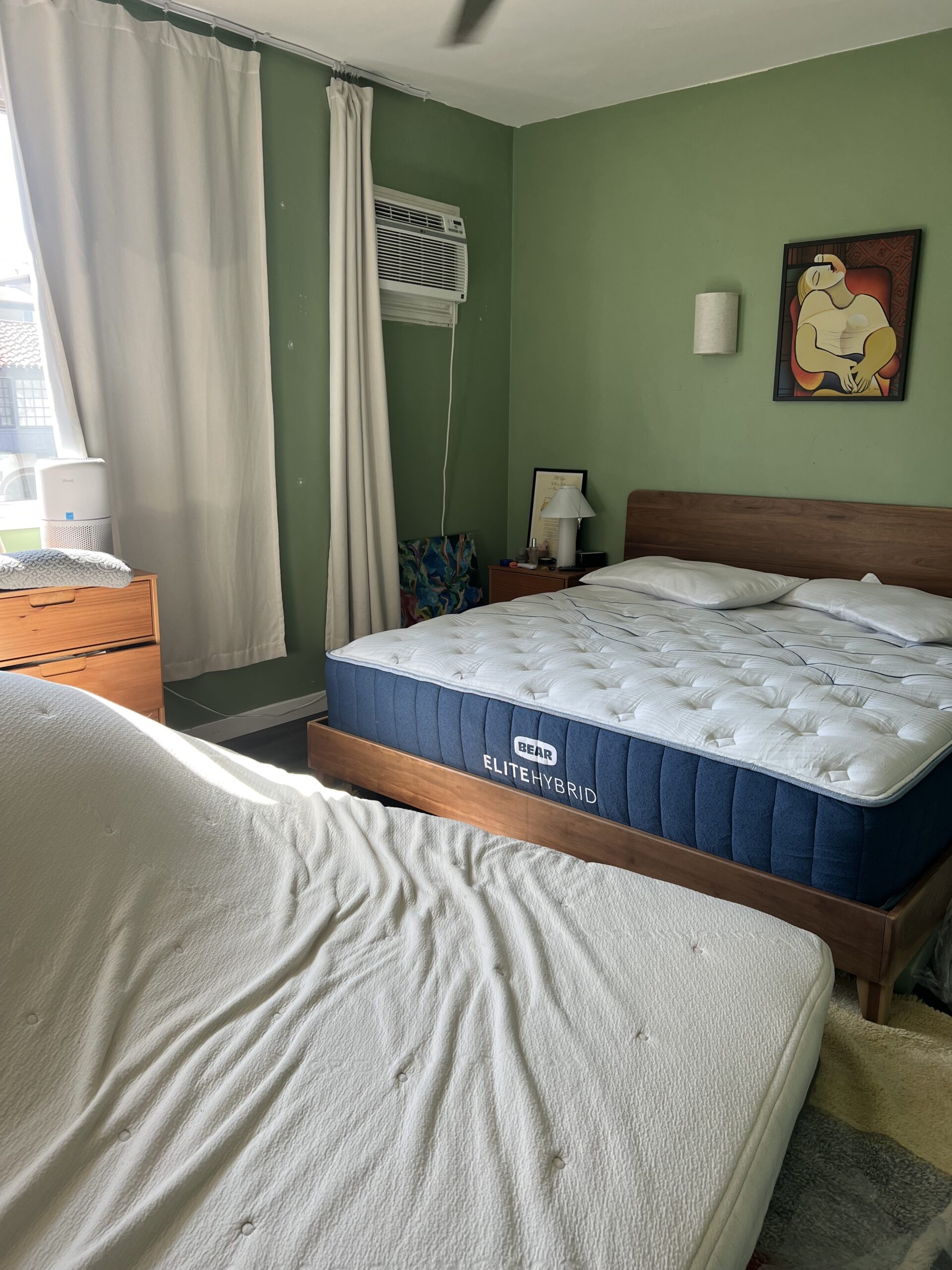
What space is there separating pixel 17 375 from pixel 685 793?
233 cm

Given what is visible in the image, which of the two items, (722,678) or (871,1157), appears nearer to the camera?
(871,1157)

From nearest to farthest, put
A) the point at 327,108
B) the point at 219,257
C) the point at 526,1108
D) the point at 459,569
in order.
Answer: the point at 526,1108, the point at 219,257, the point at 327,108, the point at 459,569

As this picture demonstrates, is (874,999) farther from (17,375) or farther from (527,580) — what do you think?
(17,375)

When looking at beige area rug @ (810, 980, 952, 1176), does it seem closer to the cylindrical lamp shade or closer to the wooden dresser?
the wooden dresser

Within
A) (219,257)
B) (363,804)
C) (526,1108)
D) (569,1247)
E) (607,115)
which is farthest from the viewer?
(607,115)

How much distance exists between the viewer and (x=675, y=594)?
3.36 m

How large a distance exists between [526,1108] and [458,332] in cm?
378

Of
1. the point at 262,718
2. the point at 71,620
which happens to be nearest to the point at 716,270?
the point at 262,718

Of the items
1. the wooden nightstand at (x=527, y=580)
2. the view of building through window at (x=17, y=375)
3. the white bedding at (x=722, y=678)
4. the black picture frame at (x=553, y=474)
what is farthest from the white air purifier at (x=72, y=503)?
the black picture frame at (x=553, y=474)

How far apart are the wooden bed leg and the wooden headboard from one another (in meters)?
1.93

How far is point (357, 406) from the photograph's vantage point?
3.67 metres

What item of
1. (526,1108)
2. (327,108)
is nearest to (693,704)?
(526,1108)

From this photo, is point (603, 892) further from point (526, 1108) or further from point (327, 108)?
point (327, 108)

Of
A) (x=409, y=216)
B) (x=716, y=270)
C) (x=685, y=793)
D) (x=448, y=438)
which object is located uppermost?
(x=409, y=216)
